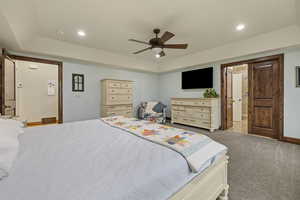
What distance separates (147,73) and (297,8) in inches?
171

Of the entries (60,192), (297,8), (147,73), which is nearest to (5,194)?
(60,192)

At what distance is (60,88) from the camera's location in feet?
12.1

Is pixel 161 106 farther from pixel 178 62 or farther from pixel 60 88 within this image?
pixel 60 88

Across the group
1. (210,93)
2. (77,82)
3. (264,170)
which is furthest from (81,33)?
(264,170)

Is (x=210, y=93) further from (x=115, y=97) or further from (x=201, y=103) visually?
(x=115, y=97)

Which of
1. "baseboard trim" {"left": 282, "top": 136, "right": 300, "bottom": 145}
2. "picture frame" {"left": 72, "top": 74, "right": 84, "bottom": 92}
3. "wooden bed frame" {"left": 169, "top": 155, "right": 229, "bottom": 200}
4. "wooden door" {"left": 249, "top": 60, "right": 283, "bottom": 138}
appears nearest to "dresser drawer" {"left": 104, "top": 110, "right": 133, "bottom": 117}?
"picture frame" {"left": 72, "top": 74, "right": 84, "bottom": 92}

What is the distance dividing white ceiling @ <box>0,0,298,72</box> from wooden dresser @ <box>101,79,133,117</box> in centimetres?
131

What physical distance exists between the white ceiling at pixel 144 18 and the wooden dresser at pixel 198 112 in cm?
177

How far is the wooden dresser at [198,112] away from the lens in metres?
3.89

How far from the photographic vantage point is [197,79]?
4.61 meters

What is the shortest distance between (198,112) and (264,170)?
237 cm

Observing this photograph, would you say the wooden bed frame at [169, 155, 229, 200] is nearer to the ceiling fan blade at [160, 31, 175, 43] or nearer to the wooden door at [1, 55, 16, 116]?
the ceiling fan blade at [160, 31, 175, 43]

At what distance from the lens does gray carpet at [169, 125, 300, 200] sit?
4.86 feet

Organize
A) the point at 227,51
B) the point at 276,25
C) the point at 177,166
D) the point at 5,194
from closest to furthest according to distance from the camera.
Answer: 1. the point at 5,194
2. the point at 177,166
3. the point at 276,25
4. the point at 227,51
